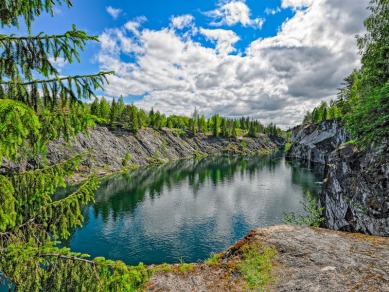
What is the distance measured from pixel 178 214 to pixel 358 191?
31.5 meters

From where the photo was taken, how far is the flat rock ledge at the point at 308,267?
11.2 m

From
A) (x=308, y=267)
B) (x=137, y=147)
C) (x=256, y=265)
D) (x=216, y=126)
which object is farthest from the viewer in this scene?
(x=216, y=126)

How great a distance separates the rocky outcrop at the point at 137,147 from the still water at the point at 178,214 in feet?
50.9

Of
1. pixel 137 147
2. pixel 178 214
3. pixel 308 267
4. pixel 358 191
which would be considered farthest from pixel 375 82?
pixel 137 147

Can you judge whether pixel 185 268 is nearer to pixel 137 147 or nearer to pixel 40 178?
pixel 40 178

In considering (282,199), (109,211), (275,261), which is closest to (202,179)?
(282,199)

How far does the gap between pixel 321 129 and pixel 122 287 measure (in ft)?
409

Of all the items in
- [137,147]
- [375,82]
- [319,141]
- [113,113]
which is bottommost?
[137,147]

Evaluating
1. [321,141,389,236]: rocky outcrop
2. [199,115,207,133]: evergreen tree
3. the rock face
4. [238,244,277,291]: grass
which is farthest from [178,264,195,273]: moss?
[199,115,207,133]: evergreen tree

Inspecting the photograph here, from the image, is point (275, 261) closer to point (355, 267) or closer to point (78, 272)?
point (355, 267)

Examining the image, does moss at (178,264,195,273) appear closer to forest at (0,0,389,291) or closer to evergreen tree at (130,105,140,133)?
forest at (0,0,389,291)

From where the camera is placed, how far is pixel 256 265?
13.8m

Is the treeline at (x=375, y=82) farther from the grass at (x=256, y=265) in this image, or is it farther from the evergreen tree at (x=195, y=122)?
the evergreen tree at (x=195, y=122)

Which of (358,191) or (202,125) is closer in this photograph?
(358,191)
